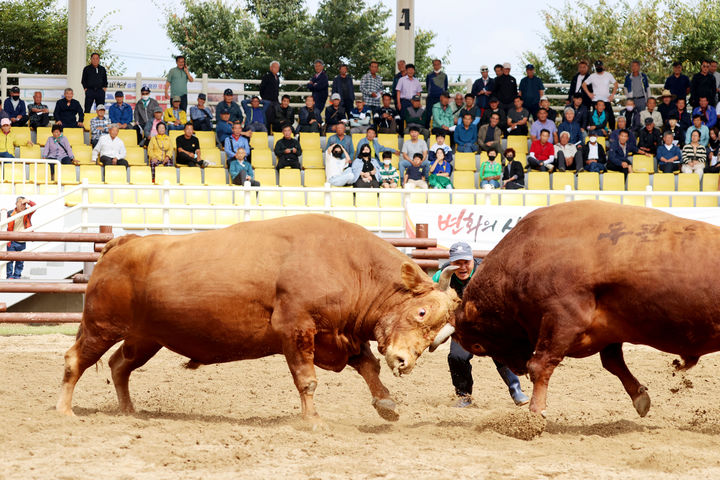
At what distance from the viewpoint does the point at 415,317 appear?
6.66 m

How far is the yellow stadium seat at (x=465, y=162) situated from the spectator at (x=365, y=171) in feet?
6.93

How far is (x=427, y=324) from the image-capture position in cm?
668

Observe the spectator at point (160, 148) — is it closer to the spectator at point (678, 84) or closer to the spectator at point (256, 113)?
the spectator at point (256, 113)

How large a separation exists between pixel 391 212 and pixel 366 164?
192cm

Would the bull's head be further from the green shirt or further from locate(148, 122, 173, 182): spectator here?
the green shirt

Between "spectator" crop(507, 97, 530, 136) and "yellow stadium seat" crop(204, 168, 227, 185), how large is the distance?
611cm

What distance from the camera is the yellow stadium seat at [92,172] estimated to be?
58.3ft

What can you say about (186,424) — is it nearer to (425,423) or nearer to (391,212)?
(425,423)

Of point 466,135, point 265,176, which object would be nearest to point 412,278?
point 265,176

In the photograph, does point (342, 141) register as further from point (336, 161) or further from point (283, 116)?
point (283, 116)

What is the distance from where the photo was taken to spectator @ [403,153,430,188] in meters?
17.5

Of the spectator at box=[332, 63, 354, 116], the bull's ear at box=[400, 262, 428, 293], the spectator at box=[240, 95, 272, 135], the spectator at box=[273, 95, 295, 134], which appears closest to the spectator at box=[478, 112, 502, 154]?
the spectator at box=[332, 63, 354, 116]

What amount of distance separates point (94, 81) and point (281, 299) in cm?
1510

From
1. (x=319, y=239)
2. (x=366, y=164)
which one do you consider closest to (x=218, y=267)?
(x=319, y=239)
